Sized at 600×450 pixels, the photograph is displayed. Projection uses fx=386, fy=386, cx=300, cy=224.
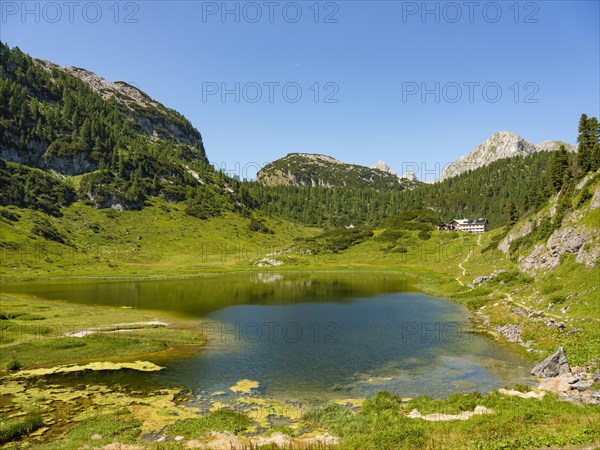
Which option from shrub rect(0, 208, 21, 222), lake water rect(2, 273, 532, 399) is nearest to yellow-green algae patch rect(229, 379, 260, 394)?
lake water rect(2, 273, 532, 399)

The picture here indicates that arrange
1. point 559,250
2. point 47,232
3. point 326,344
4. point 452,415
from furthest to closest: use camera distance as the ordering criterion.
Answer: point 47,232 < point 559,250 < point 326,344 < point 452,415

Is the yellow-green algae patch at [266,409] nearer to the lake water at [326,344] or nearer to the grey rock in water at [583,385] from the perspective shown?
the lake water at [326,344]

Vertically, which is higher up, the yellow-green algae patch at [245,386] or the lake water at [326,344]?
the lake water at [326,344]

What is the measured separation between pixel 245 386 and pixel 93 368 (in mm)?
18566

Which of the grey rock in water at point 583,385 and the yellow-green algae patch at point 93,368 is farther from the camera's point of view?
the yellow-green algae patch at point 93,368

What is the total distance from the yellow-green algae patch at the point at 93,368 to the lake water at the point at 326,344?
2.11 meters

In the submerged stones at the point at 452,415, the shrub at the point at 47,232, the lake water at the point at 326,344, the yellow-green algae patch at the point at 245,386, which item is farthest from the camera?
the shrub at the point at 47,232

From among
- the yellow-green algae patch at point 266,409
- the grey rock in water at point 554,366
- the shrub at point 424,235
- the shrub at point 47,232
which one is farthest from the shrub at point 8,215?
the grey rock in water at point 554,366

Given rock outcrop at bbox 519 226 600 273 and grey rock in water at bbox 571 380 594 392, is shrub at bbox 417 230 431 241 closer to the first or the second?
rock outcrop at bbox 519 226 600 273

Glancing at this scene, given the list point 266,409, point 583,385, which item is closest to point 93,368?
point 266,409

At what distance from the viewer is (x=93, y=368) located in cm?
4328

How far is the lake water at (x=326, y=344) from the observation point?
38.8 metres

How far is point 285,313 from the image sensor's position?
7638cm

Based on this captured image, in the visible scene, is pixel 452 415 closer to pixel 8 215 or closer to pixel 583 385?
pixel 583 385
